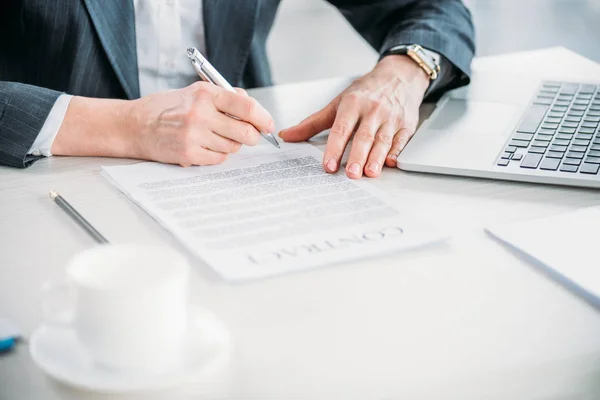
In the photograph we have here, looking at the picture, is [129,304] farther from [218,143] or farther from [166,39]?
[166,39]

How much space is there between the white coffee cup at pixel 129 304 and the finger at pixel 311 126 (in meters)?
0.56

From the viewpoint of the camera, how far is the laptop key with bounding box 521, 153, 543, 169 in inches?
40.6

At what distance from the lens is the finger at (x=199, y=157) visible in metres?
1.03

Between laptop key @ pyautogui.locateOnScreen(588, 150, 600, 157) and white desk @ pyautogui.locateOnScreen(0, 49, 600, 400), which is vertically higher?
laptop key @ pyautogui.locateOnScreen(588, 150, 600, 157)

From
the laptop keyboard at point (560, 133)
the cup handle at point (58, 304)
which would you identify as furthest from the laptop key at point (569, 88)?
the cup handle at point (58, 304)

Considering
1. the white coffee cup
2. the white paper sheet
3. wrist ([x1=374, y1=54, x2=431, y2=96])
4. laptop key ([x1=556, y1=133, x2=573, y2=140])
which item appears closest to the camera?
the white coffee cup

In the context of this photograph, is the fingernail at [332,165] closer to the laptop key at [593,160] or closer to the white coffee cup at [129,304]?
the laptop key at [593,160]

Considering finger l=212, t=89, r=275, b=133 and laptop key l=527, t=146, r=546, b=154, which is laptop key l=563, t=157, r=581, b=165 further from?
finger l=212, t=89, r=275, b=133

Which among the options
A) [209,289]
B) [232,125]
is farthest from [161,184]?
[209,289]

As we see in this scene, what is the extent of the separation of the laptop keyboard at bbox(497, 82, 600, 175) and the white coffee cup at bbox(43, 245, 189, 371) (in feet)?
1.89

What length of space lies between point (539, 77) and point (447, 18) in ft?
0.63

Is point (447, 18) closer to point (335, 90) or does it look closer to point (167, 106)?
point (335, 90)

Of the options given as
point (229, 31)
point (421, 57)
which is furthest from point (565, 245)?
point (229, 31)

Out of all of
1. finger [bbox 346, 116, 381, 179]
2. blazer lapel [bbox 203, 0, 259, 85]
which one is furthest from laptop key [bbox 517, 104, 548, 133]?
blazer lapel [bbox 203, 0, 259, 85]
